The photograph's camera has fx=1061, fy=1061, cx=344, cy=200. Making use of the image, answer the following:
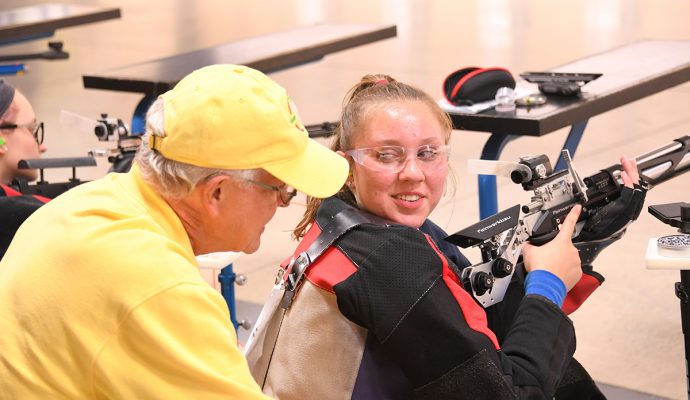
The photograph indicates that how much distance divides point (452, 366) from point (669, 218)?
947 millimetres

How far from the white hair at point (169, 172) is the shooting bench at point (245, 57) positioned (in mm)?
2534

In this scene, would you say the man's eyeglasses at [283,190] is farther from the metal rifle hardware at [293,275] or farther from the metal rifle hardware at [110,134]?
the metal rifle hardware at [110,134]

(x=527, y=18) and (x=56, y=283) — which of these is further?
(x=527, y=18)

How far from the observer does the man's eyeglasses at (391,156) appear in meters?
2.15

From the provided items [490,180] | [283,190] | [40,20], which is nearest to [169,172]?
[283,190]

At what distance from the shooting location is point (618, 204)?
8.07 feet

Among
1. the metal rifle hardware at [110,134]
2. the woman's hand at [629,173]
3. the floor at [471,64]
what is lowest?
the floor at [471,64]

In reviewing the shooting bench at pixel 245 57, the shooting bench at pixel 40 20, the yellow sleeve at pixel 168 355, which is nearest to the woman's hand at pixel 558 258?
the yellow sleeve at pixel 168 355

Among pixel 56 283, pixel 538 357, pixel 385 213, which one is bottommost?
pixel 538 357

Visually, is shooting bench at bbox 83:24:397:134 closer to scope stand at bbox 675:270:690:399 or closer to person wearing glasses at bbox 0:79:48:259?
person wearing glasses at bbox 0:79:48:259

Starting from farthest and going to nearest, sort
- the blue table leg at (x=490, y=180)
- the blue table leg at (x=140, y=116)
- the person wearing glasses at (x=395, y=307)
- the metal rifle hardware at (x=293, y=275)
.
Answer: the blue table leg at (x=140, y=116), the blue table leg at (x=490, y=180), the metal rifle hardware at (x=293, y=275), the person wearing glasses at (x=395, y=307)

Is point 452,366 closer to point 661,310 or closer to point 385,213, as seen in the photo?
point 385,213

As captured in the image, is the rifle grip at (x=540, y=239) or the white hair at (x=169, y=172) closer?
the white hair at (x=169, y=172)

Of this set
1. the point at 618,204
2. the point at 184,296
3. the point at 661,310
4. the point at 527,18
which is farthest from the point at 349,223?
the point at 527,18
